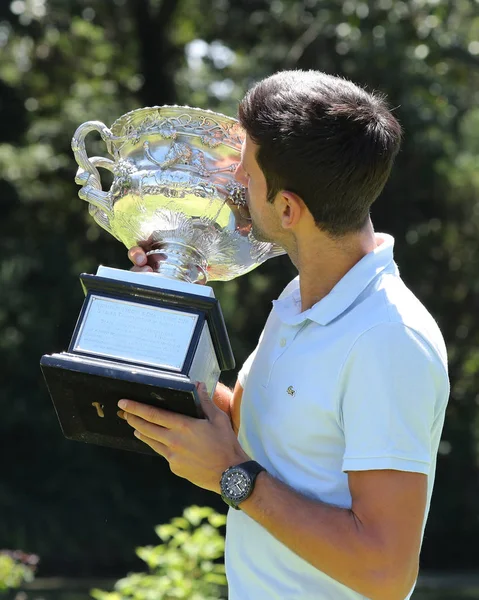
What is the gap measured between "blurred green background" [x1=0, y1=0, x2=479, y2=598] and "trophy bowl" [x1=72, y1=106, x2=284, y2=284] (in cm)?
467

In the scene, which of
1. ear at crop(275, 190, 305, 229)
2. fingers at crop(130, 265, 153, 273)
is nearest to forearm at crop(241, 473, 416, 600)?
ear at crop(275, 190, 305, 229)

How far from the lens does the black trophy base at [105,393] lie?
5.01ft

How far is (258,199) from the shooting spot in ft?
5.19

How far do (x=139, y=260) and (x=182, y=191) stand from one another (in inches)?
5.9

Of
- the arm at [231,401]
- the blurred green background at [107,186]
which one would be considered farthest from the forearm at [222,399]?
the blurred green background at [107,186]

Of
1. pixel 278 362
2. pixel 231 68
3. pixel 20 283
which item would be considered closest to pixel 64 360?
pixel 278 362

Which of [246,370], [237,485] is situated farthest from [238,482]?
[246,370]

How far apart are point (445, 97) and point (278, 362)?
6.23 m

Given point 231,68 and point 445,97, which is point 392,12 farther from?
point 231,68

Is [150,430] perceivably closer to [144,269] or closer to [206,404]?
[206,404]

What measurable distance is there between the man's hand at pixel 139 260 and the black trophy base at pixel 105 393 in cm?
28

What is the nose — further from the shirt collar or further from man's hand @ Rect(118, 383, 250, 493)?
man's hand @ Rect(118, 383, 250, 493)

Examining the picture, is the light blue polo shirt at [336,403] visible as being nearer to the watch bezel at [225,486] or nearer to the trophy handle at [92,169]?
the watch bezel at [225,486]

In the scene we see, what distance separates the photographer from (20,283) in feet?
24.3
